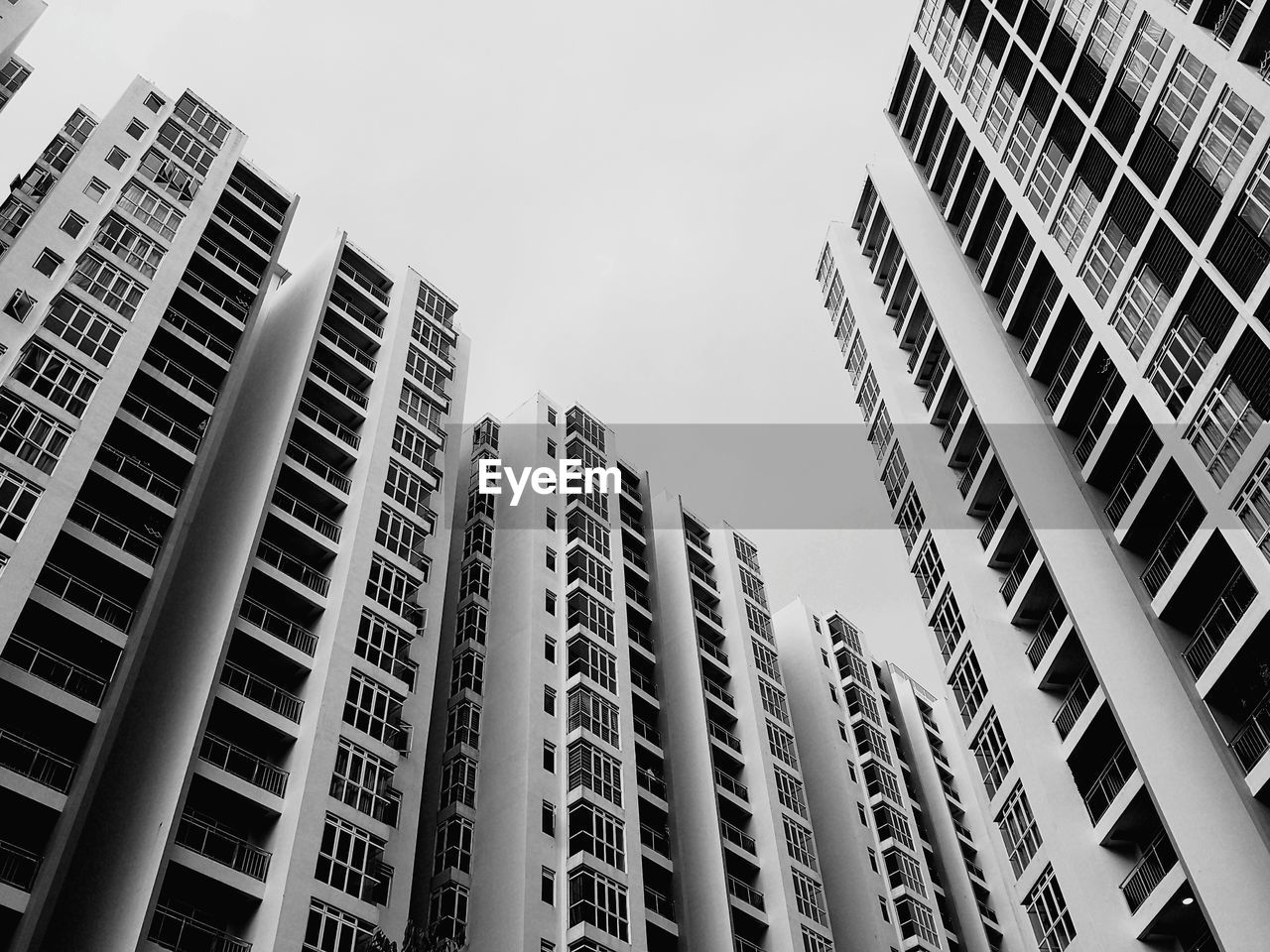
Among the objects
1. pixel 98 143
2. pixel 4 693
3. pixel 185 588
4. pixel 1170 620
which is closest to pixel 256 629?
pixel 185 588

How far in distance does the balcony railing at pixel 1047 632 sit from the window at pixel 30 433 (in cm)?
2868

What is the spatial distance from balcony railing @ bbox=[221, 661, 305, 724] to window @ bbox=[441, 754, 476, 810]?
23.6 ft

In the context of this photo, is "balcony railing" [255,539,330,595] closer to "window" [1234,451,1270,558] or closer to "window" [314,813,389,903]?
"window" [314,813,389,903]

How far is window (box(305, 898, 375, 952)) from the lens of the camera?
3064 cm

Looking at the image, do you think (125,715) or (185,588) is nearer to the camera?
(125,715)

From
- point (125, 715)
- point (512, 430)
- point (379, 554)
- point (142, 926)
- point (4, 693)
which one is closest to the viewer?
point (142, 926)

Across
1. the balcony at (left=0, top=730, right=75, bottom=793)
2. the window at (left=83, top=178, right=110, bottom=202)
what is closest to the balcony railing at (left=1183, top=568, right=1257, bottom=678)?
the balcony at (left=0, top=730, right=75, bottom=793)

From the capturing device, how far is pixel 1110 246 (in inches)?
1261

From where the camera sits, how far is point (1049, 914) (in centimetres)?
3148

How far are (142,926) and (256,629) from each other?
389 inches

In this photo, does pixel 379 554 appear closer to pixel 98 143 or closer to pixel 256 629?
pixel 256 629

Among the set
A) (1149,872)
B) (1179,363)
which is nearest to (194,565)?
(1149,872)

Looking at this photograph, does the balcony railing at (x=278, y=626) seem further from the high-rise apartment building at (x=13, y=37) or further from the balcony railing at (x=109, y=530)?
the high-rise apartment building at (x=13, y=37)

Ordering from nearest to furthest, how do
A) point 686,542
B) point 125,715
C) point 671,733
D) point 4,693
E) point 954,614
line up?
1. point 4,693
2. point 125,715
3. point 954,614
4. point 671,733
5. point 686,542
